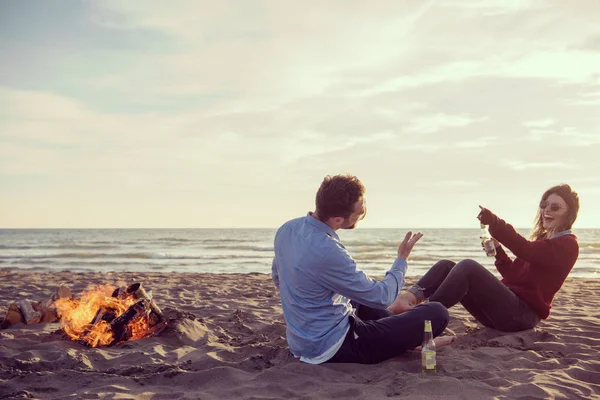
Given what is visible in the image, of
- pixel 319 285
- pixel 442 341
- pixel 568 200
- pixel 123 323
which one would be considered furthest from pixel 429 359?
pixel 123 323

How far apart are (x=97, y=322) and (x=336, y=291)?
285 centimetres

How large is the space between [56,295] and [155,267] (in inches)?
498

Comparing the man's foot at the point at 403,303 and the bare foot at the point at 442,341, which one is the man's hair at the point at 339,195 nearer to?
the man's foot at the point at 403,303

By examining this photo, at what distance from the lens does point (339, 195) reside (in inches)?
147

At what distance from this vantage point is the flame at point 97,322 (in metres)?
5.27

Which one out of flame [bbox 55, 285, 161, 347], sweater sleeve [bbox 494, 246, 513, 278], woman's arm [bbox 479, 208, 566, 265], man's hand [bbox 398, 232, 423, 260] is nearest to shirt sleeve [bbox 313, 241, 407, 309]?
man's hand [bbox 398, 232, 423, 260]

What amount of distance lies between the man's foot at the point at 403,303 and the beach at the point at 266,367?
489mm

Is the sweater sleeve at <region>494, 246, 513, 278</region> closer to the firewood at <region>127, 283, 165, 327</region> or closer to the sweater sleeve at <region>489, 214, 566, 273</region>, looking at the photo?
the sweater sleeve at <region>489, 214, 566, 273</region>

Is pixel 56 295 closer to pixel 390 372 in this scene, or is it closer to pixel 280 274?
pixel 280 274

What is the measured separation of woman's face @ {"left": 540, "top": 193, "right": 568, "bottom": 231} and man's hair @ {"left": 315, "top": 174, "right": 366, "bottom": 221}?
7.89 feet

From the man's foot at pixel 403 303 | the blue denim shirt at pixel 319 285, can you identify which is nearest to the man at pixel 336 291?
the blue denim shirt at pixel 319 285

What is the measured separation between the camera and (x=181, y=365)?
4.54 meters

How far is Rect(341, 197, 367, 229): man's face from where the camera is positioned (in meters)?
3.81

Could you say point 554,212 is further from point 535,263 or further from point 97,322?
point 97,322
